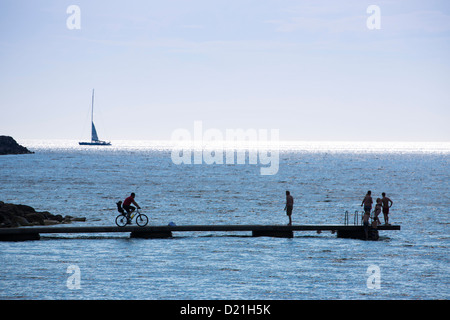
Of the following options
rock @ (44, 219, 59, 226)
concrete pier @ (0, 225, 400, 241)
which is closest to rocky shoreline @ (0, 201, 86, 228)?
rock @ (44, 219, 59, 226)

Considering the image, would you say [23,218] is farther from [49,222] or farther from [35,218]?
[49,222]

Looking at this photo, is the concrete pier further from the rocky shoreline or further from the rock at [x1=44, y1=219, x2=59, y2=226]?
the rock at [x1=44, y1=219, x2=59, y2=226]

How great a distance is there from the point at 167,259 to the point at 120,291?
6.51 meters

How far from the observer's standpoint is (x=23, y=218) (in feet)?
145

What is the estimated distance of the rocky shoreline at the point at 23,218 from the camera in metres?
41.4

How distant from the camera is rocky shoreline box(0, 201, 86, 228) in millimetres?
41416

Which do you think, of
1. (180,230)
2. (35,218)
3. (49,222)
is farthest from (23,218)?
(180,230)

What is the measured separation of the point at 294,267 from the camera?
95.5ft

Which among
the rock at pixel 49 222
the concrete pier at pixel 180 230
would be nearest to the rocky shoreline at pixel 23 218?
the rock at pixel 49 222

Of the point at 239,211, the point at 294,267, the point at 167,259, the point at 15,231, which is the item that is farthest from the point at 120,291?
the point at 239,211

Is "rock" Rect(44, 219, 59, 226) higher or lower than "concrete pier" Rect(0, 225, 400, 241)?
lower

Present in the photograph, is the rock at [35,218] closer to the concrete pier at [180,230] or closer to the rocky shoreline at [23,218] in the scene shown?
the rocky shoreline at [23,218]

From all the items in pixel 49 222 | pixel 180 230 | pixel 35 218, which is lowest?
pixel 49 222
